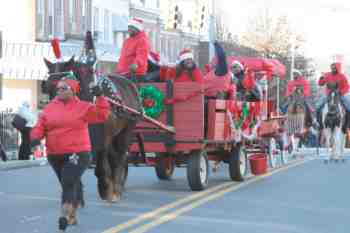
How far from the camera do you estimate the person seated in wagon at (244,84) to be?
17.2 m

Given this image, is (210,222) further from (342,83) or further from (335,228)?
(342,83)

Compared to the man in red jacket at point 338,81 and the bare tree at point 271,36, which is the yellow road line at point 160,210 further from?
the bare tree at point 271,36

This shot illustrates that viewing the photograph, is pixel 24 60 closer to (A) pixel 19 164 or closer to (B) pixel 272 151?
(A) pixel 19 164

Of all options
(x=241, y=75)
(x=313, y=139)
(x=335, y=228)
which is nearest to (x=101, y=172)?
(x=335, y=228)

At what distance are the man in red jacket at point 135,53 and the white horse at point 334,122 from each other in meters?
8.30

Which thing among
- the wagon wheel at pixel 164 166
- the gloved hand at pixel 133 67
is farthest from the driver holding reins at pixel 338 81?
the gloved hand at pixel 133 67

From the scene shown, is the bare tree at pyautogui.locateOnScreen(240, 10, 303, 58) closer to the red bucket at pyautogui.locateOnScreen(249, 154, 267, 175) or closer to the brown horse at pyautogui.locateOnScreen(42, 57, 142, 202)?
the red bucket at pyautogui.locateOnScreen(249, 154, 267, 175)

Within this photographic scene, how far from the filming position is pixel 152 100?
1339 centimetres

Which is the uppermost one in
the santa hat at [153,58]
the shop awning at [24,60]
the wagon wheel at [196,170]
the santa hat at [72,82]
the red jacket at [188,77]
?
the shop awning at [24,60]

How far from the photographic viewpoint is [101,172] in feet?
37.2

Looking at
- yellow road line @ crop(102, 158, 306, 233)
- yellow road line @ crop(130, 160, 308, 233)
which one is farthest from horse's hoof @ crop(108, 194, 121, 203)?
yellow road line @ crop(130, 160, 308, 233)

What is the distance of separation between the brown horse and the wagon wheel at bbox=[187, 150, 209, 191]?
138 centimetres

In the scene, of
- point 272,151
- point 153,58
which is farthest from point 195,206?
point 272,151

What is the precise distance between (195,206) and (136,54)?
2.68m
